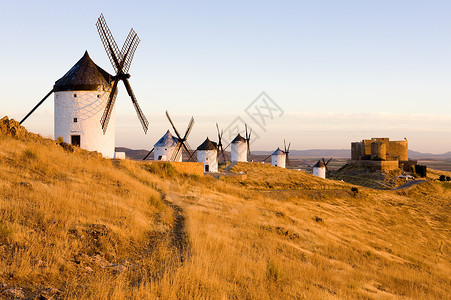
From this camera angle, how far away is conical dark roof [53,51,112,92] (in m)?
21.5

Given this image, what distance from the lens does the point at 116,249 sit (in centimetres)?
663

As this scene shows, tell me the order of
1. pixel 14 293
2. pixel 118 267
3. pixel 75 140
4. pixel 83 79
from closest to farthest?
pixel 14 293 < pixel 118 267 < pixel 83 79 < pixel 75 140

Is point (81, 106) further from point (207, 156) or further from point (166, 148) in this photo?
point (207, 156)

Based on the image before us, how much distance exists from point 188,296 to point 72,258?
7.00 feet

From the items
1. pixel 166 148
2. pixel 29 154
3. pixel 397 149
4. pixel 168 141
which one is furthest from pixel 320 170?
pixel 29 154

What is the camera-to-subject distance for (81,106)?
21.7 metres

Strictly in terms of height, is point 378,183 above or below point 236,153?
below

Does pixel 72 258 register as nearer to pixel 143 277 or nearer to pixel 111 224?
pixel 143 277

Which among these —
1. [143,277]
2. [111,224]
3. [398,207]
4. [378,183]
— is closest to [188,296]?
[143,277]

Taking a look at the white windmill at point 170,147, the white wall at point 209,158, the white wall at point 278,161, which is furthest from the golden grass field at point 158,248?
the white wall at point 278,161

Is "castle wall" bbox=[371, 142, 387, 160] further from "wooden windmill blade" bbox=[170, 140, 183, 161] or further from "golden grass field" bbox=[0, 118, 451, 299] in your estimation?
"golden grass field" bbox=[0, 118, 451, 299]

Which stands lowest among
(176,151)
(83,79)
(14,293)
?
(14,293)

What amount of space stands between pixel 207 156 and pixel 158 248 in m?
35.4

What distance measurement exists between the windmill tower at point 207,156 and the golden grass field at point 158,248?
A: 2583cm
